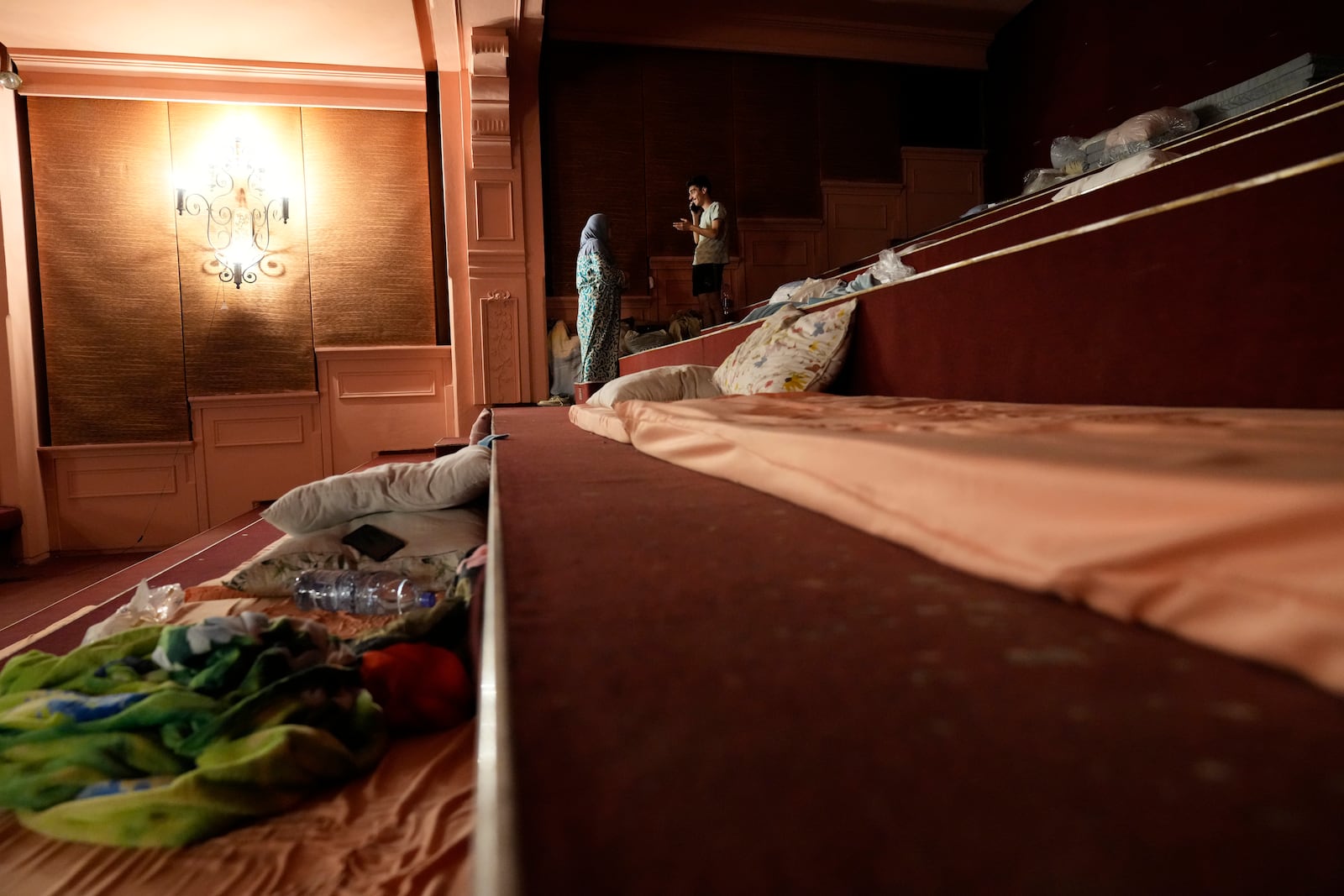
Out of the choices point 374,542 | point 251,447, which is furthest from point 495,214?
point 374,542

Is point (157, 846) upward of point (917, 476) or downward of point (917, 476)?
downward

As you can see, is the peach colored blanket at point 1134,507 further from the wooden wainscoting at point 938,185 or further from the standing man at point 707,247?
the wooden wainscoting at point 938,185

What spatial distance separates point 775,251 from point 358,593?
400 cm

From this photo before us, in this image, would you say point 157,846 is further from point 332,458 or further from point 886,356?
point 332,458

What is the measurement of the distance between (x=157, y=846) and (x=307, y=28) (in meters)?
4.48

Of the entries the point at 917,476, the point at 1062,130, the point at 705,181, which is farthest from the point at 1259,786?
the point at 1062,130

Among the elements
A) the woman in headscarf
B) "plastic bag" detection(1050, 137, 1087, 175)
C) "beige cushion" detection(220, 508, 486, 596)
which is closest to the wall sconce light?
the woman in headscarf

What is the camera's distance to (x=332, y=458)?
446 cm

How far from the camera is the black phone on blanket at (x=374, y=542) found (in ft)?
5.66

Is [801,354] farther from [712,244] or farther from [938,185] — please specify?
[938,185]

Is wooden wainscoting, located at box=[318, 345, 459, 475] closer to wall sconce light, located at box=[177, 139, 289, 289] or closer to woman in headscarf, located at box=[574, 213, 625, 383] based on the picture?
wall sconce light, located at box=[177, 139, 289, 289]

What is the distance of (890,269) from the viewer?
2.43 m

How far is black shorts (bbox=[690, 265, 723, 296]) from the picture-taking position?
4.26 metres

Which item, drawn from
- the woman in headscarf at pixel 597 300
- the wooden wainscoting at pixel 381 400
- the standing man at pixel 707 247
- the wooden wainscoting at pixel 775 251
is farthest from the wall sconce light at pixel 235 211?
the wooden wainscoting at pixel 775 251
